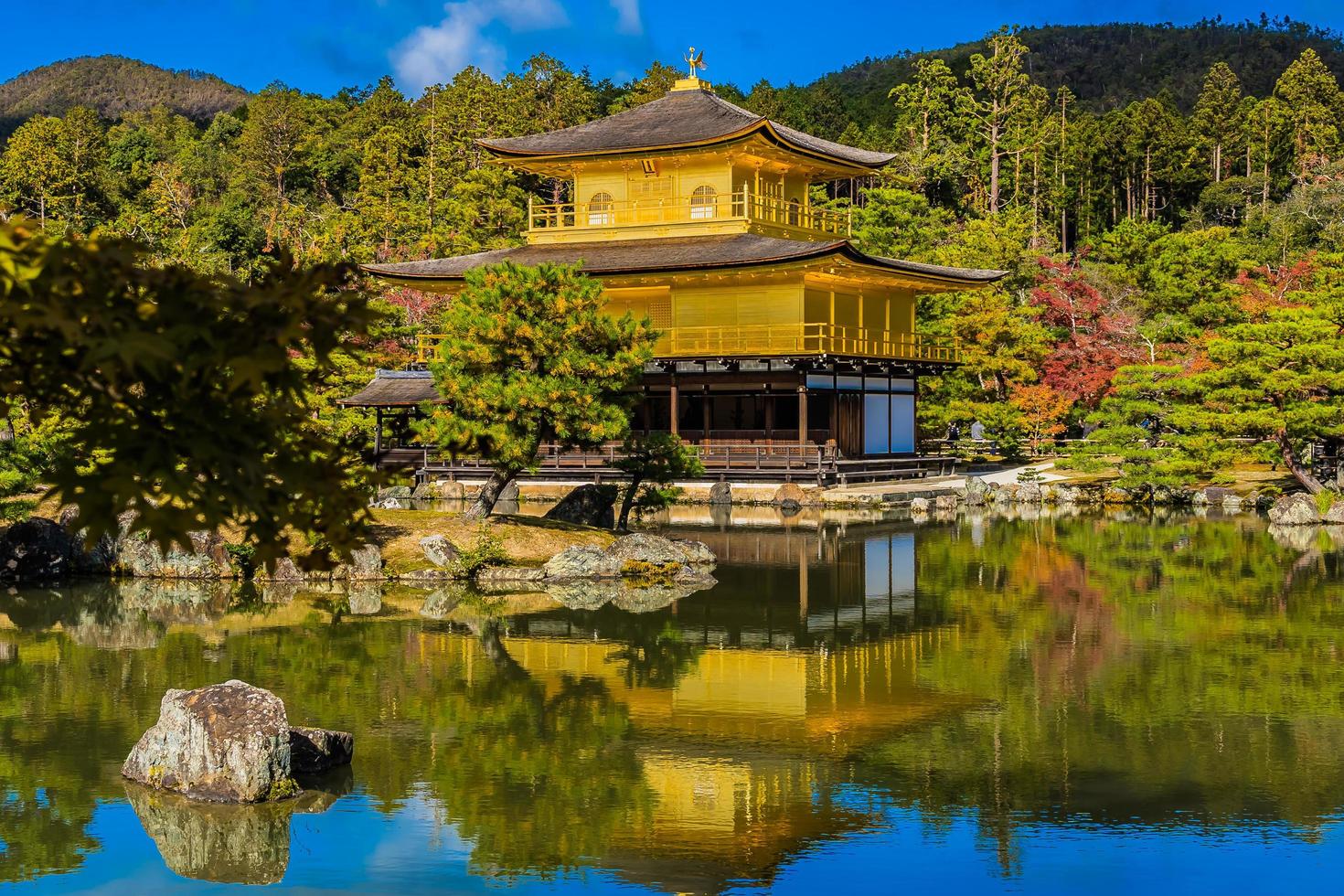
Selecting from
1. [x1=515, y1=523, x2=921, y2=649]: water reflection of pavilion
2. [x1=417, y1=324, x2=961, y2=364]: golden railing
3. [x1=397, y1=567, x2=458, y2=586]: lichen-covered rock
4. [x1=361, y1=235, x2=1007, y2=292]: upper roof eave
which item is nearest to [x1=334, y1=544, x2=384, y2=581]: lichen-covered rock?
[x1=397, y1=567, x2=458, y2=586]: lichen-covered rock

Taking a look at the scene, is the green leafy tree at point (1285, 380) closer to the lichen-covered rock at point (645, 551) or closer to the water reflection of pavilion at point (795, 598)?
the water reflection of pavilion at point (795, 598)

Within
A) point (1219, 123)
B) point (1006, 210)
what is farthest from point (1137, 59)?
point (1006, 210)

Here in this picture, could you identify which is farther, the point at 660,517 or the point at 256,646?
the point at 660,517

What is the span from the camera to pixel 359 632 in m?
15.6

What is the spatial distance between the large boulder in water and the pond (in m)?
5.35

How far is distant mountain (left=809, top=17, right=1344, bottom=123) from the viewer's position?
104m

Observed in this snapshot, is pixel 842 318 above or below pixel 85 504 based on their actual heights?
above

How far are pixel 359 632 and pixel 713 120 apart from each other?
2529cm

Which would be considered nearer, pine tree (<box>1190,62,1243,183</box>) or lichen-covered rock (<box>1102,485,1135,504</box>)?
lichen-covered rock (<box>1102,485,1135,504</box>)

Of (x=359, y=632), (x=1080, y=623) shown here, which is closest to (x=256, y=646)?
(x=359, y=632)

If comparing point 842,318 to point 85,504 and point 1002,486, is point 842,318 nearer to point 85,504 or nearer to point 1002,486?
point 1002,486

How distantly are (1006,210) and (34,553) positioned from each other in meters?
47.1

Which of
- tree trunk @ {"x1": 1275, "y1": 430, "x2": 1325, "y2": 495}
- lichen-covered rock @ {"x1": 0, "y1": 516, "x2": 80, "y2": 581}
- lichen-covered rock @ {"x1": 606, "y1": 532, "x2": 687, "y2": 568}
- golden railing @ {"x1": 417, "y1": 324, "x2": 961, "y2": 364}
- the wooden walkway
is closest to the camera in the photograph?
lichen-covered rock @ {"x1": 0, "y1": 516, "x2": 80, "y2": 581}

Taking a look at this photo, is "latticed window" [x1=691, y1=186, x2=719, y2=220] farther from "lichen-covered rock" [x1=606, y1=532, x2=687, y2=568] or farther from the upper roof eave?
"lichen-covered rock" [x1=606, y1=532, x2=687, y2=568]
